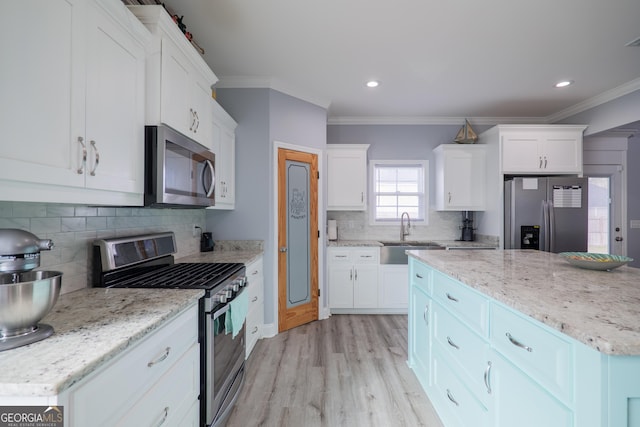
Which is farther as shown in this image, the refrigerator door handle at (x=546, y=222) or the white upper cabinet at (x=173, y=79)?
the refrigerator door handle at (x=546, y=222)

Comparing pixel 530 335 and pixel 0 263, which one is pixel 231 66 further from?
pixel 530 335

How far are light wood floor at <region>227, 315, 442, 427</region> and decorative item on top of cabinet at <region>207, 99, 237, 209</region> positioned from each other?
4.82 feet

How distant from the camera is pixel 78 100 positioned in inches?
42.3

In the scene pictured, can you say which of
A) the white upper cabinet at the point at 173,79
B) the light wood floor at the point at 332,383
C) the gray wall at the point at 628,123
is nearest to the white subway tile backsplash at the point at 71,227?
the white upper cabinet at the point at 173,79

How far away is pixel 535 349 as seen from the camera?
1021 millimetres

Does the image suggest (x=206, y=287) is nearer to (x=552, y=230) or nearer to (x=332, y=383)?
(x=332, y=383)

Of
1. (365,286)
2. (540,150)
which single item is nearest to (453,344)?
(365,286)

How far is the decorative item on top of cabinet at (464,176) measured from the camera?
4.02m

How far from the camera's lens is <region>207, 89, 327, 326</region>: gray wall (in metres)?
3.15

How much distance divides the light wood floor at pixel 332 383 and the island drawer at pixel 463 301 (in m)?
0.78

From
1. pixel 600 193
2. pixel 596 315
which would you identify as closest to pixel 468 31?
pixel 596 315

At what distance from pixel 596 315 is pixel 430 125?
12.9 feet

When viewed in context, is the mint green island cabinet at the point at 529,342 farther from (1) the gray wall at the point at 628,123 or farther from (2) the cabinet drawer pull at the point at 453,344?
(1) the gray wall at the point at 628,123

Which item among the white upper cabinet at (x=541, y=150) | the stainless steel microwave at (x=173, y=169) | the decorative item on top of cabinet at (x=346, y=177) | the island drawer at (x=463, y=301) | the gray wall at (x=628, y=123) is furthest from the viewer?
the decorative item on top of cabinet at (x=346, y=177)
